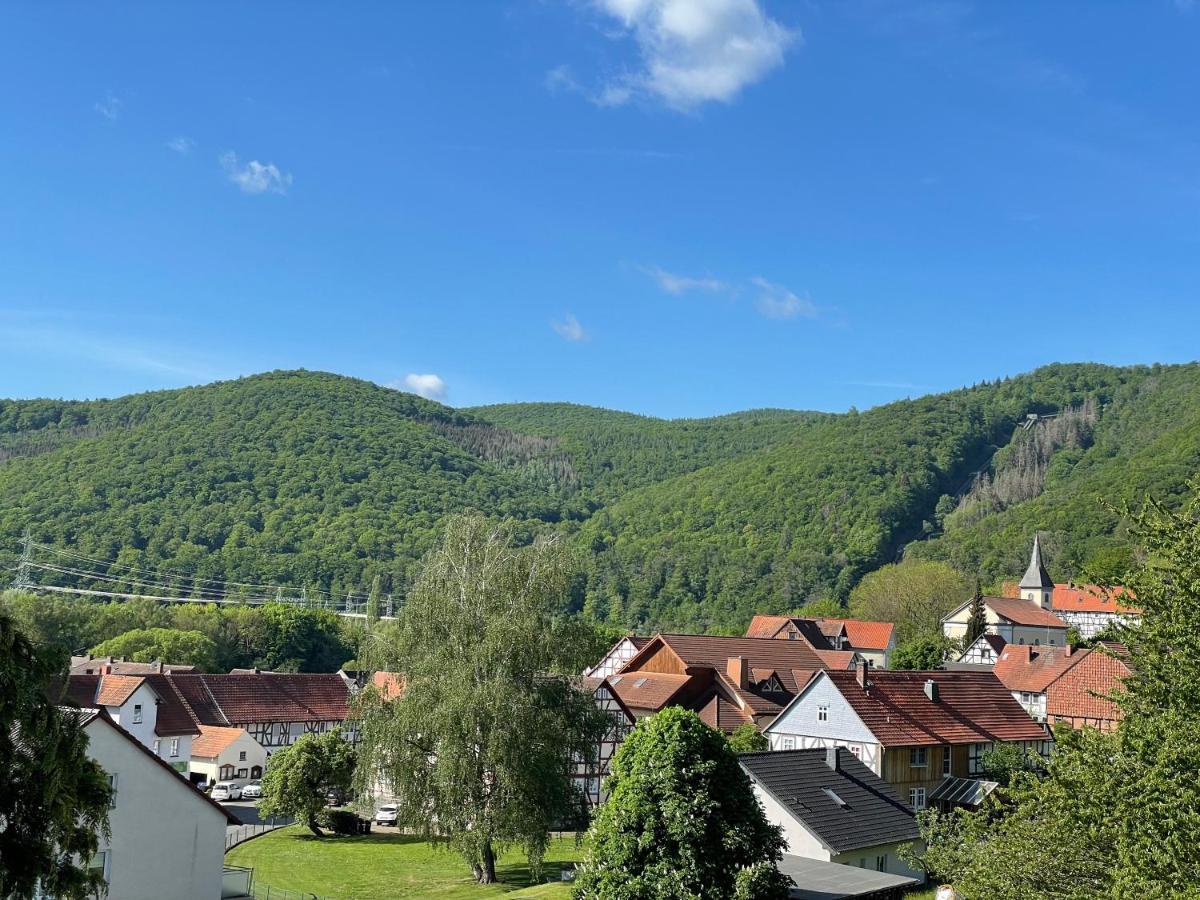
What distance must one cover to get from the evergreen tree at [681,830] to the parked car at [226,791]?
36.5 meters

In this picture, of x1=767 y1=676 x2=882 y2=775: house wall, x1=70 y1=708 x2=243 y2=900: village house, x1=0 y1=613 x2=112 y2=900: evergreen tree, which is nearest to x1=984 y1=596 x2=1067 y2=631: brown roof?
x1=767 y1=676 x2=882 y2=775: house wall

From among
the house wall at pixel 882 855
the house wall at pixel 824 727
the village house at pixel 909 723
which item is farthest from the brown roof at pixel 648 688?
the house wall at pixel 882 855

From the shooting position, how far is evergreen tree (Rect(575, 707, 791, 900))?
18.8 m

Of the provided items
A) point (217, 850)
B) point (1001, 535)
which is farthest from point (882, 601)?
point (217, 850)

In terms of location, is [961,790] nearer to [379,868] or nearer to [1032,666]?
[379,868]

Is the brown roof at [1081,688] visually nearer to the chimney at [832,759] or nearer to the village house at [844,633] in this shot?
the chimney at [832,759]

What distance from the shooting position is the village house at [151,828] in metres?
22.6

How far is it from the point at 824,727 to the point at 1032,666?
27539 millimetres

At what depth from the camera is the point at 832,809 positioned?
2962 cm

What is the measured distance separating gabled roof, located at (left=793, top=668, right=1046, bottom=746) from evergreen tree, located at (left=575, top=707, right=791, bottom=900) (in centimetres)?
2059

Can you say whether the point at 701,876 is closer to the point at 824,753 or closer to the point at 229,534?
the point at 824,753

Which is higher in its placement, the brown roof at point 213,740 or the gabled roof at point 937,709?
the gabled roof at point 937,709

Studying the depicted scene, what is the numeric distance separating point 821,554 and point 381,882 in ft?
409

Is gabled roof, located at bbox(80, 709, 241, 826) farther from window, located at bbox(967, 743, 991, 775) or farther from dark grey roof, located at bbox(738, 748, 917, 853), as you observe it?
window, located at bbox(967, 743, 991, 775)
